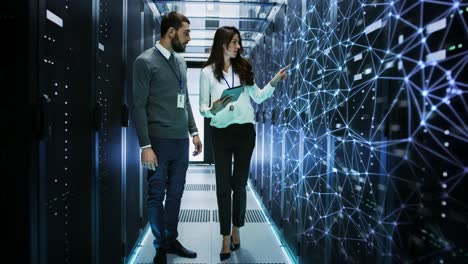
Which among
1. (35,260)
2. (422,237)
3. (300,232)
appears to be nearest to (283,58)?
(300,232)

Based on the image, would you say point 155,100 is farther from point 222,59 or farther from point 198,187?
point 198,187

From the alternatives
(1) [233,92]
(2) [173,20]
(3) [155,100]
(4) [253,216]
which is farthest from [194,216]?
(2) [173,20]

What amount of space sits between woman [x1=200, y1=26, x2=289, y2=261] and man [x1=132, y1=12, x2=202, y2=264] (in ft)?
0.67

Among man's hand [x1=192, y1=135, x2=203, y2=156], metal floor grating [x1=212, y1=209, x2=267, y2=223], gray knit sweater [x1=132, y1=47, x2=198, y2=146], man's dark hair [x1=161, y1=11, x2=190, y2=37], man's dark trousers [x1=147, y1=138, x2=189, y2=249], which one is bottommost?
metal floor grating [x1=212, y1=209, x2=267, y2=223]

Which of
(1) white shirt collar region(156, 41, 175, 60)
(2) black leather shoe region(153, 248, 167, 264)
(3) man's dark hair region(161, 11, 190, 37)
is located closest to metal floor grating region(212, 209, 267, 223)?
(2) black leather shoe region(153, 248, 167, 264)

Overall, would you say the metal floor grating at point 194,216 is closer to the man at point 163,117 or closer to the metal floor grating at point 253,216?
the metal floor grating at point 253,216

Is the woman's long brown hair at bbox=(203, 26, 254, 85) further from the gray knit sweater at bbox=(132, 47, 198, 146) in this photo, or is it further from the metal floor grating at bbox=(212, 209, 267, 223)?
the metal floor grating at bbox=(212, 209, 267, 223)

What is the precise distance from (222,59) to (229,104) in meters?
0.34

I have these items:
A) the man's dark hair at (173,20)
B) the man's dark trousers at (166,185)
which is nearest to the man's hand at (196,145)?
the man's dark trousers at (166,185)

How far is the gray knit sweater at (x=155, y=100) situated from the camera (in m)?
2.29

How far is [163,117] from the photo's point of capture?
241cm

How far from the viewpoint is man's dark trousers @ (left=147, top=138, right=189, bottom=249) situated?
96.1 inches

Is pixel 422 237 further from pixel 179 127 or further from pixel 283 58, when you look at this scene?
pixel 283 58

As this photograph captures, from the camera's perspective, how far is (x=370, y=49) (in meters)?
1.41
